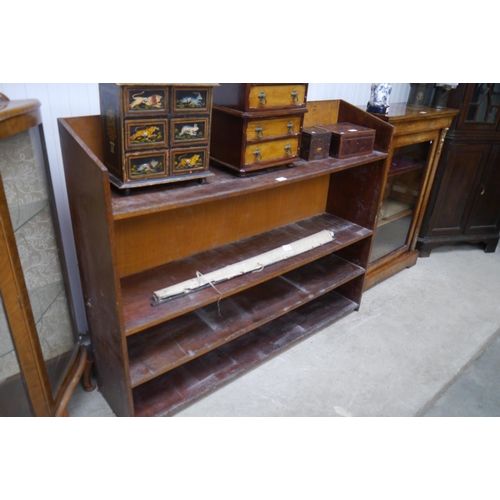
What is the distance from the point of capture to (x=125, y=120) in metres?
1.30

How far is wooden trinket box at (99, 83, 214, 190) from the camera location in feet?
4.28

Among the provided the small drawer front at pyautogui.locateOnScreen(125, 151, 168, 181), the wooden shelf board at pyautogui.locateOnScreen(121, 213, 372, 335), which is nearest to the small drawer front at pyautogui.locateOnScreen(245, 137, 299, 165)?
the small drawer front at pyautogui.locateOnScreen(125, 151, 168, 181)

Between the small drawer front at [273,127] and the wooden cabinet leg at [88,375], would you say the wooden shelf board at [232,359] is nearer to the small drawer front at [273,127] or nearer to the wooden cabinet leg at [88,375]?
the wooden cabinet leg at [88,375]

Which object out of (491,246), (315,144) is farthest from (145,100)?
(491,246)

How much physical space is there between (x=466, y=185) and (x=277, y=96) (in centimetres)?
198

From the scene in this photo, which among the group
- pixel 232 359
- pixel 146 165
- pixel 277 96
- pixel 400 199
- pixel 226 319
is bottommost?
pixel 232 359

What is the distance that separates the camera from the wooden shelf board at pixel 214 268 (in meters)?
1.55

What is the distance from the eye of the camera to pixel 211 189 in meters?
1.53

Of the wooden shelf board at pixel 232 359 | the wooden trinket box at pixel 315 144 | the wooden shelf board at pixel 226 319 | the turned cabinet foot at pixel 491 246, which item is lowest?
the wooden shelf board at pixel 232 359

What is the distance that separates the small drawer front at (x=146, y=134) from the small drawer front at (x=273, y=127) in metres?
0.37

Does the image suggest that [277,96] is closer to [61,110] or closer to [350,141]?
[350,141]

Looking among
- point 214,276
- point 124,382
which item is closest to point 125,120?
point 214,276

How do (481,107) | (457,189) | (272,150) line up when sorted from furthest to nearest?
(457,189) < (481,107) < (272,150)

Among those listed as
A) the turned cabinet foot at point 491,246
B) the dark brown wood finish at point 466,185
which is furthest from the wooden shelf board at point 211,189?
the turned cabinet foot at point 491,246
